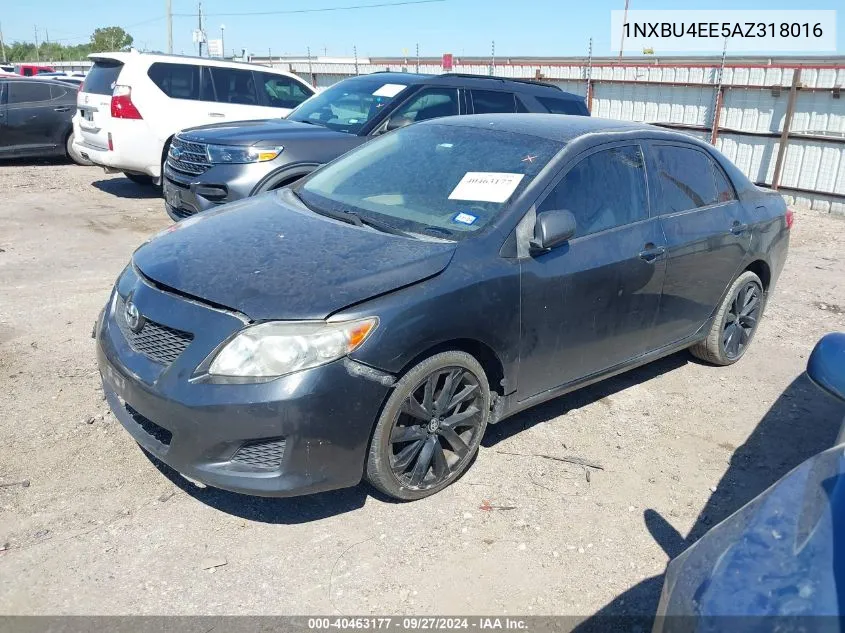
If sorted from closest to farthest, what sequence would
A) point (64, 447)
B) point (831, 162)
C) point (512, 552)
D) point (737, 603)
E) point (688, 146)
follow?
1. point (737, 603)
2. point (512, 552)
3. point (64, 447)
4. point (688, 146)
5. point (831, 162)

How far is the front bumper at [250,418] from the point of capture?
113 inches

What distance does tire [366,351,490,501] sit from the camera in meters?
3.17

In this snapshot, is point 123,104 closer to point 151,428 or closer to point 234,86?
point 234,86

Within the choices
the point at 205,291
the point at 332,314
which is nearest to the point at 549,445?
the point at 332,314

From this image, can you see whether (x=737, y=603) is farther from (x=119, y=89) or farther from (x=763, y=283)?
(x=119, y=89)

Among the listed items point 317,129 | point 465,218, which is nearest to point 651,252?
point 465,218

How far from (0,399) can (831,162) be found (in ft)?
39.0

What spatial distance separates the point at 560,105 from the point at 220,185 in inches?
158

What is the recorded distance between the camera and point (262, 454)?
2.96 m

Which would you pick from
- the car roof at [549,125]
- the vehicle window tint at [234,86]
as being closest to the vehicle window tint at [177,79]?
the vehicle window tint at [234,86]

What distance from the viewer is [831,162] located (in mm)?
11523

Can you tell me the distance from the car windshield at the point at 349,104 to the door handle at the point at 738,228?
12.8 feet

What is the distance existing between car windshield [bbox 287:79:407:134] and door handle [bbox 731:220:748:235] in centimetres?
390

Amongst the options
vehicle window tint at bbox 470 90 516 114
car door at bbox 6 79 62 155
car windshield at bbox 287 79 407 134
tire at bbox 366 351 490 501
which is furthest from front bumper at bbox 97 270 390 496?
car door at bbox 6 79 62 155
